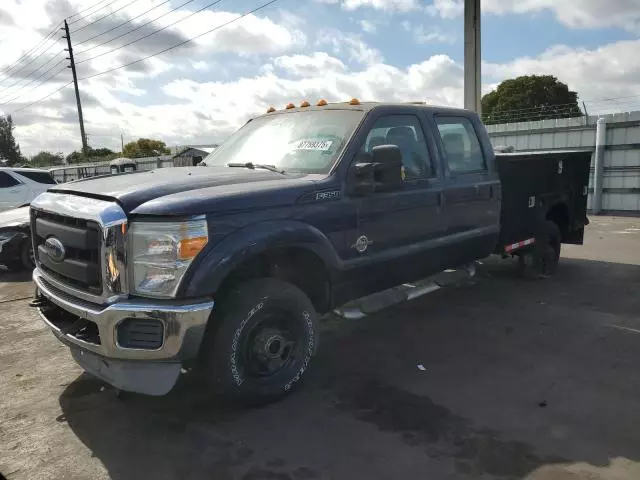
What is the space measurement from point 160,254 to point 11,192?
939 centimetres

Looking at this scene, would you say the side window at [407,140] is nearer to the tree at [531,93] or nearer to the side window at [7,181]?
the side window at [7,181]

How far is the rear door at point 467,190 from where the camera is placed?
4859 mm

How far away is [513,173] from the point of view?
575 centimetres

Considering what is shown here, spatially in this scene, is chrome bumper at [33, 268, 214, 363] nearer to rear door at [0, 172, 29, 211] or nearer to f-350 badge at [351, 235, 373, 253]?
f-350 badge at [351, 235, 373, 253]

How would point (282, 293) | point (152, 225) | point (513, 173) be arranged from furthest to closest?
point (513, 173), point (282, 293), point (152, 225)

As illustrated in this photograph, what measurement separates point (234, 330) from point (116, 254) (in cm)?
82

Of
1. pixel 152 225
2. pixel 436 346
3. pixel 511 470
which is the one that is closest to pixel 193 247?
pixel 152 225

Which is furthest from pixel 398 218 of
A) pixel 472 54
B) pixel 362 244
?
pixel 472 54

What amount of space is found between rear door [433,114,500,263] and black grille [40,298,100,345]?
3.02 metres

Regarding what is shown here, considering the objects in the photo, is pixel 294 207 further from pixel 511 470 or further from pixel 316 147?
pixel 511 470

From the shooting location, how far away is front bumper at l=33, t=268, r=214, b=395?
299 cm

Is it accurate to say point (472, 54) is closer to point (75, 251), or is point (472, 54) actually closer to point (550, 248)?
point (550, 248)

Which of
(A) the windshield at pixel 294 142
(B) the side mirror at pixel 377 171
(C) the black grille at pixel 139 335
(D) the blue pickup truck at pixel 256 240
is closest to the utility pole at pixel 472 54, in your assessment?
(D) the blue pickup truck at pixel 256 240

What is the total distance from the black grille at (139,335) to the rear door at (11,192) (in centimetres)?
903
